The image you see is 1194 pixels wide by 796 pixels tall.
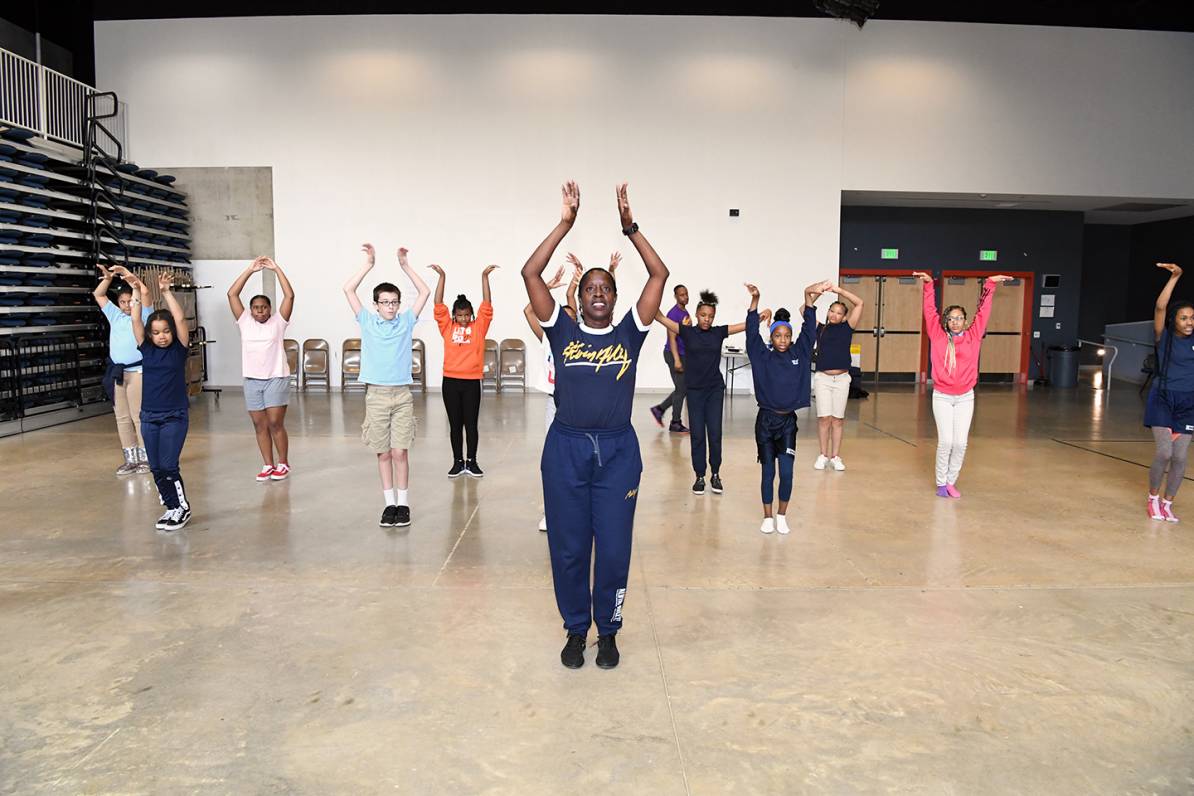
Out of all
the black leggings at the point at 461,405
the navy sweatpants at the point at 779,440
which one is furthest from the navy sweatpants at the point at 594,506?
the black leggings at the point at 461,405

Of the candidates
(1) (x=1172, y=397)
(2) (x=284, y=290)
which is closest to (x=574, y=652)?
(2) (x=284, y=290)

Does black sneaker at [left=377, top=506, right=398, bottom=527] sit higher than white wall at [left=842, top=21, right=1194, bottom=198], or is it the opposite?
white wall at [left=842, top=21, right=1194, bottom=198]

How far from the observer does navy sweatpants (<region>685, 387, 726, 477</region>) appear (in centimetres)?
682

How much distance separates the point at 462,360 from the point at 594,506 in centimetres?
397

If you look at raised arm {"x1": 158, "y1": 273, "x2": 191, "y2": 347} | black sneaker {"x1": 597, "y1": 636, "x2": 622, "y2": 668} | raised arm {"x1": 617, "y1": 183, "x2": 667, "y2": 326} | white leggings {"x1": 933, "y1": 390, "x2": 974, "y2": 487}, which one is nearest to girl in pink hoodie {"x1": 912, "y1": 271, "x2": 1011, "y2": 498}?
white leggings {"x1": 933, "y1": 390, "x2": 974, "y2": 487}

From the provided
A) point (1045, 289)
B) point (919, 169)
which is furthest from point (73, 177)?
point (1045, 289)

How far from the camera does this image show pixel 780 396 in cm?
563

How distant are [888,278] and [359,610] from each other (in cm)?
1570

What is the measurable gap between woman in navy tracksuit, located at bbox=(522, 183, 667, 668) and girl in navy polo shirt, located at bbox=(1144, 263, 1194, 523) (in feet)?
15.1

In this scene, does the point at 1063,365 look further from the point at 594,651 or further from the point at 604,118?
the point at 594,651

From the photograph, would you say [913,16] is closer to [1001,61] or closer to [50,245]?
[1001,61]

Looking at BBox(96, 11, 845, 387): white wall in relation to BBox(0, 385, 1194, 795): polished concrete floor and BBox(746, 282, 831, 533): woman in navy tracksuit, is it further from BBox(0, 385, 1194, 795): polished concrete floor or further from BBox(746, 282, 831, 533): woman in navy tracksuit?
BBox(746, 282, 831, 533): woman in navy tracksuit

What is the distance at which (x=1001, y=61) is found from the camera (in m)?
14.8

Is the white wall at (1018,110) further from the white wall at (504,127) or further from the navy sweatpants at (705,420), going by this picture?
the navy sweatpants at (705,420)
